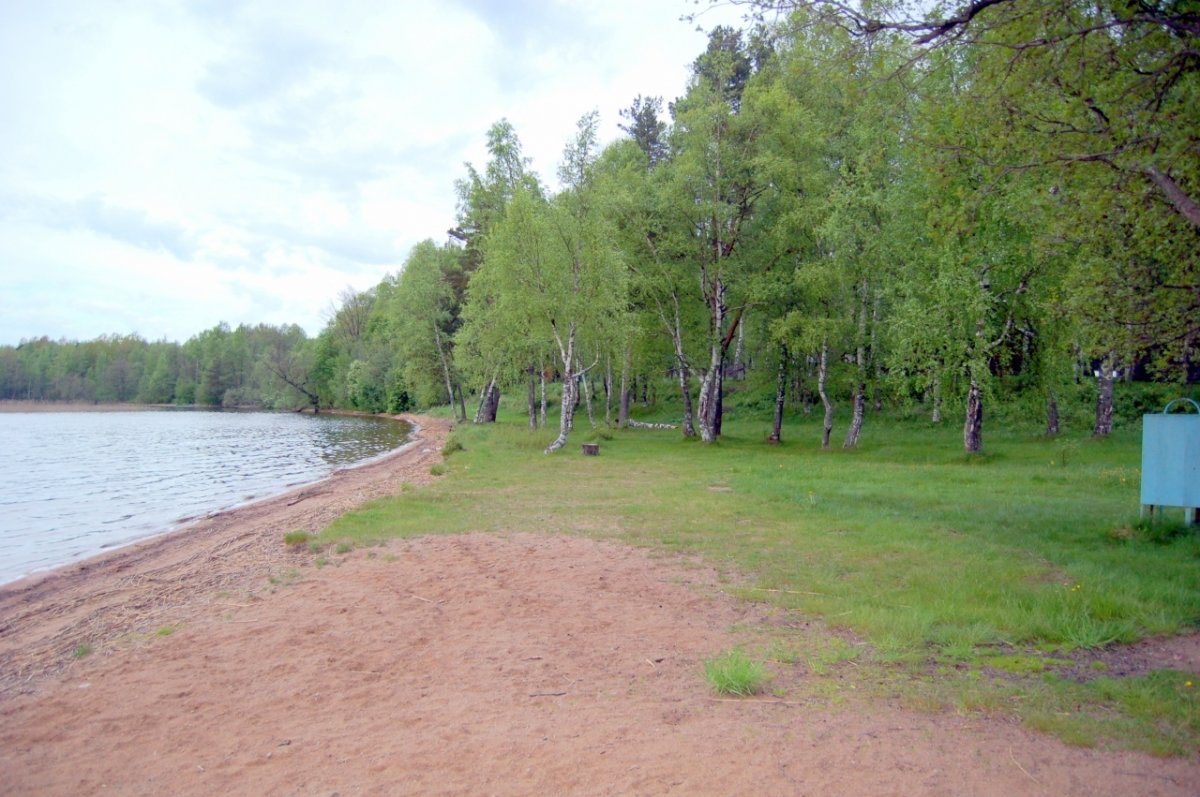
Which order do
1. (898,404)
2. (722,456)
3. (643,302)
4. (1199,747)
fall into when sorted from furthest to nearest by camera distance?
(898,404) → (643,302) → (722,456) → (1199,747)

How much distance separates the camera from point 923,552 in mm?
9992

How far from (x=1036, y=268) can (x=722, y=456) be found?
35.1 ft

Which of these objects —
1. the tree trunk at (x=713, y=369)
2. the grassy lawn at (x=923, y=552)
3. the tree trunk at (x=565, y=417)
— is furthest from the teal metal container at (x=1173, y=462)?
the tree trunk at (x=565, y=417)

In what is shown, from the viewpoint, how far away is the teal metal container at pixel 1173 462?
33.3ft

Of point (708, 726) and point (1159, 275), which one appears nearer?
point (708, 726)

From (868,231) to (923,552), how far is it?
55.1 feet

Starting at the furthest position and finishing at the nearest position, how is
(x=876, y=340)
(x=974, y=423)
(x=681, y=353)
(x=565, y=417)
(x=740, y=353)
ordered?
(x=740, y=353) < (x=681, y=353) < (x=565, y=417) < (x=876, y=340) < (x=974, y=423)

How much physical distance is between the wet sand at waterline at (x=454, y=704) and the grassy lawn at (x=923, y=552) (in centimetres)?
57

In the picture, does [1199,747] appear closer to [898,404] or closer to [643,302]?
[643,302]

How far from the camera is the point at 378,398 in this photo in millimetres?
76062

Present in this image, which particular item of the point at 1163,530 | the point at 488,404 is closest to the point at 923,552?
the point at 1163,530

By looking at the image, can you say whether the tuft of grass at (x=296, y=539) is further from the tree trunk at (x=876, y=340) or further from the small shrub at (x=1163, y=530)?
the tree trunk at (x=876, y=340)

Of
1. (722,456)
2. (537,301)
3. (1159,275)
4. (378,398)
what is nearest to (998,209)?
(1159,275)

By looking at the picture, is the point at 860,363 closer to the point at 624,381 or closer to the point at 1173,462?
the point at 624,381
